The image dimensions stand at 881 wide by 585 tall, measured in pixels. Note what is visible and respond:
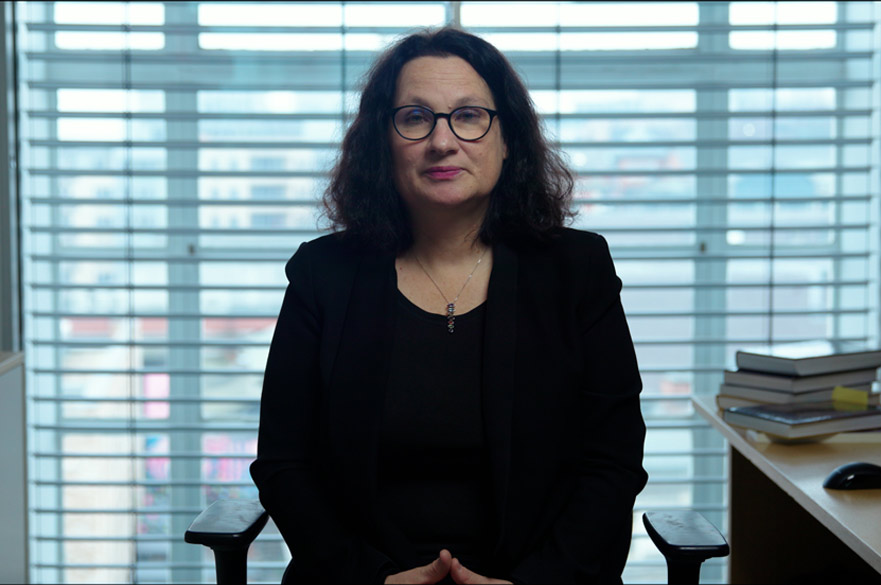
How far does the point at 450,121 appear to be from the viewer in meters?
1.71

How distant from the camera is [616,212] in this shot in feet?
9.16

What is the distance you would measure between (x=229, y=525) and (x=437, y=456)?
1.32 ft

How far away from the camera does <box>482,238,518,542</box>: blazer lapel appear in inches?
64.5

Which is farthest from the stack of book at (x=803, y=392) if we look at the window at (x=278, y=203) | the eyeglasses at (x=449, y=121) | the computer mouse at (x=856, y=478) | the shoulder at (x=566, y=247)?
the eyeglasses at (x=449, y=121)

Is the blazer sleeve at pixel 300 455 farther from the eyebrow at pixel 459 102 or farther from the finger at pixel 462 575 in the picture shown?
the eyebrow at pixel 459 102

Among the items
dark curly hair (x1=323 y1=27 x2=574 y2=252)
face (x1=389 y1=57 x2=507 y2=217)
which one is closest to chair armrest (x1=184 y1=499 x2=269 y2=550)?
dark curly hair (x1=323 y1=27 x2=574 y2=252)

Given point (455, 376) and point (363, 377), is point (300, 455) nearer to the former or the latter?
point (363, 377)

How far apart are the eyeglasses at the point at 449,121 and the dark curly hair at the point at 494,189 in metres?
0.06

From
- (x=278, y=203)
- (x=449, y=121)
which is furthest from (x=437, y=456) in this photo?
(x=278, y=203)

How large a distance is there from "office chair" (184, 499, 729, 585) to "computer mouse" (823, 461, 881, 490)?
24cm

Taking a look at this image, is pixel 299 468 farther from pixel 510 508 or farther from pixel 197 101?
pixel 197 101

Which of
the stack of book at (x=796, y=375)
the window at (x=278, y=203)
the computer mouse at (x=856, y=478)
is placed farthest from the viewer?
the window at (x=278, y=203)

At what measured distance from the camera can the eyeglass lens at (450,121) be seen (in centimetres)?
172

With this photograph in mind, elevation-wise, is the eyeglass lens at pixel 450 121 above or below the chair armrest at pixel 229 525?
above
